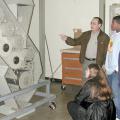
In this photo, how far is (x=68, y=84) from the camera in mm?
6172

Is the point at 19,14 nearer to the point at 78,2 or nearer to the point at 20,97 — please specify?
the point at 20,97

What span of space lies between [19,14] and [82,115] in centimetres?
211

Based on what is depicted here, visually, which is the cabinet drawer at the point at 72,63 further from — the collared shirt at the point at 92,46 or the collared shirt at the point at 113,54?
the collared shirt at the point at 113,54

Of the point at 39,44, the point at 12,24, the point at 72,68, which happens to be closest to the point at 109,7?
the point at 72,68

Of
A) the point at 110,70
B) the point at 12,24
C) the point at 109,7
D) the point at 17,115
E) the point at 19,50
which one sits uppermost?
the point at 109,7

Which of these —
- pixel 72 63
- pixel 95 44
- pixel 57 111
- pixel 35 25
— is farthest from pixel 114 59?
pixel 35 25

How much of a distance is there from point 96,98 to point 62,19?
3806 millimetres

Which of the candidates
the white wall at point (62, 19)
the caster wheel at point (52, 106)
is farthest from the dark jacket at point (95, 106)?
the white wall at point (62, 19)

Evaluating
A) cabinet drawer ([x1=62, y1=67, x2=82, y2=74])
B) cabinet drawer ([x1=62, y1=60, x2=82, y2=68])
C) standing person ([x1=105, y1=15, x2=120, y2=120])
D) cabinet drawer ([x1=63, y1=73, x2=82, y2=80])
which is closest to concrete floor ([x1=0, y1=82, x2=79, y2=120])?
cabinet drawer ([x1=63, y1=73, x2=82, y2=80])

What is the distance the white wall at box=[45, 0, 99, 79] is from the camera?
6449mm

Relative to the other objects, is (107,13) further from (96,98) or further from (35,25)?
(96,98)

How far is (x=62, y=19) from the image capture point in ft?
22.5

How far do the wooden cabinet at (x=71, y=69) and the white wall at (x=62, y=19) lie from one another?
2.74 ft

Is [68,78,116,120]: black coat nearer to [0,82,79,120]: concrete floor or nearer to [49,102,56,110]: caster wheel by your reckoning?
[0,82,79,120]: concrete floor
